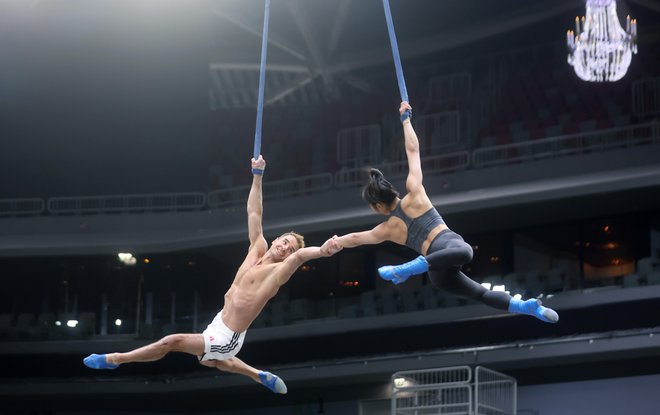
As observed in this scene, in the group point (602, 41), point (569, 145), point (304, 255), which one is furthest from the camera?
point (569, 145)

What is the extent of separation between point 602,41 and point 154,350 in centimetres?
991

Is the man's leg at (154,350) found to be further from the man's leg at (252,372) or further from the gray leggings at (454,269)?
the gray leggings at (454,269)

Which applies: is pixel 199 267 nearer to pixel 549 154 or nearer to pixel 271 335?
pixel 271 335

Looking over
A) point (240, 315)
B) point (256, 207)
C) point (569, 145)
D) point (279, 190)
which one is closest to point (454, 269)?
point (240, 315)

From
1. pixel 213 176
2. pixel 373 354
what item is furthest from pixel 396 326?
pixel 213 176

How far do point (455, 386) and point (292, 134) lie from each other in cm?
1221

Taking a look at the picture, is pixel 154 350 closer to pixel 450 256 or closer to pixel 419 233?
pixel 419 233

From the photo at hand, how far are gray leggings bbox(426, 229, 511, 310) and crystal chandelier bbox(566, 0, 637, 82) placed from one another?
792cm

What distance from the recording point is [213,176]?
30500mm

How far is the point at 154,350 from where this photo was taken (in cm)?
1254

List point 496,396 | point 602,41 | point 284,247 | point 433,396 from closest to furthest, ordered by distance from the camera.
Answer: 1. point 284,247
2. point 602,41
3. point 433,396
4. point 496,396

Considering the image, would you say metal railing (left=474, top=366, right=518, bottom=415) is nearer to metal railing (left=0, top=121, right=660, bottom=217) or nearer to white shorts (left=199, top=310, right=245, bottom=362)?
metal railing (left=0, top=121, right=660, bottom=217)

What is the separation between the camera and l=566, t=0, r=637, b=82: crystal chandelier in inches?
735

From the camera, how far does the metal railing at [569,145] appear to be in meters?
23.7
